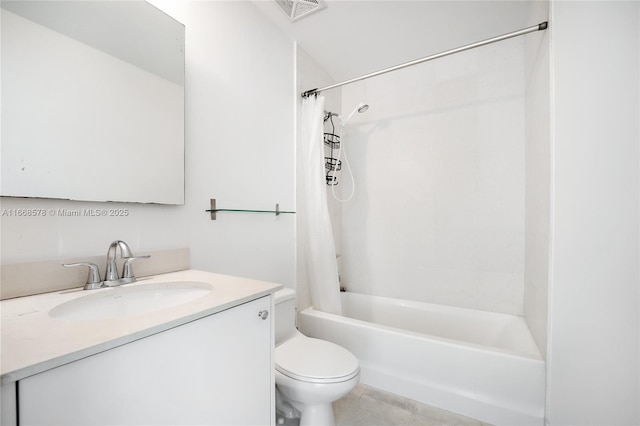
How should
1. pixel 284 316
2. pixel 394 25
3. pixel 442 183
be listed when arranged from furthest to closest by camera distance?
pixel 442 183
pixel 394 25
pixel 284 316

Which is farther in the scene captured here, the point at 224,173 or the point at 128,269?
the point at 224,173

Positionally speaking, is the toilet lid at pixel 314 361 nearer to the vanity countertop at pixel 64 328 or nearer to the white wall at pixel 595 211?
the vanity countertop at pixel 64 328

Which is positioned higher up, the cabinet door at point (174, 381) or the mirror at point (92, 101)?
the mirror at point (92, 101)

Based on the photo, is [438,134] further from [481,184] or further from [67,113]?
[67,113]

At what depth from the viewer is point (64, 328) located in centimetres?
60

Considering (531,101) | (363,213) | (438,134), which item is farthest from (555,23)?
(363,213)

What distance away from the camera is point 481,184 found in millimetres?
2092

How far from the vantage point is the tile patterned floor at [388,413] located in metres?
1.45

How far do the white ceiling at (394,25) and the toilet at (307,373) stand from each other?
5.81 ft

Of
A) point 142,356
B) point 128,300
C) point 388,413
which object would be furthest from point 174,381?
point 388,413

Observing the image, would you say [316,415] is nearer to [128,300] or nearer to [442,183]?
[128,300]

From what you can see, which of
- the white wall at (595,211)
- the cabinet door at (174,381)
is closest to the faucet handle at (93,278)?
the cabinet door at (174,381)

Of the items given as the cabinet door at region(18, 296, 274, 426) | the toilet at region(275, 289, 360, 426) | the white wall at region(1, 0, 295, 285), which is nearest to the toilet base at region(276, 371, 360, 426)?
the toilet at region(275, 289, 360, 426)

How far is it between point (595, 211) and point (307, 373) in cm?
140
